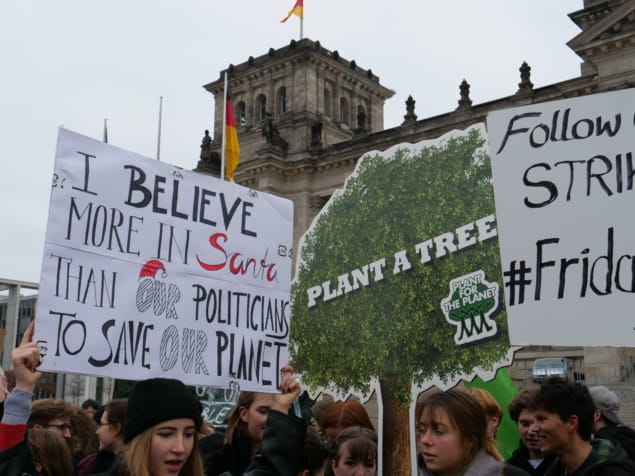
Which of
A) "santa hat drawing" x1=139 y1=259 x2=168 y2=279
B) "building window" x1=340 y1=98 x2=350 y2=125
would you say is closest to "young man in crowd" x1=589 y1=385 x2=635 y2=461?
"santa hat drawing" x1=139 y1=259 x2=168 y2=279

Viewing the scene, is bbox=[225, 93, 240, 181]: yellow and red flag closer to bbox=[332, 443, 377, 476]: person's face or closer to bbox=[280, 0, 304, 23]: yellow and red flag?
bbox=[280, 0, 304, 23]: yellow and red flag

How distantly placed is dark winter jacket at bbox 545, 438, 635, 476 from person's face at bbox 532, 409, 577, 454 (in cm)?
14

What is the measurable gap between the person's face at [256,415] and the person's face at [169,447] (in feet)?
4.52

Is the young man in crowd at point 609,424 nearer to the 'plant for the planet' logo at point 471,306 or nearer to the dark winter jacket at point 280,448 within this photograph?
the dark winter jacket at point 280,448

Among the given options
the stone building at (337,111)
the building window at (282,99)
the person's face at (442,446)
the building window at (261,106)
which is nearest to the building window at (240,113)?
the stone building at (337,111)

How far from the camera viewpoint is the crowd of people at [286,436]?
304 centimetres

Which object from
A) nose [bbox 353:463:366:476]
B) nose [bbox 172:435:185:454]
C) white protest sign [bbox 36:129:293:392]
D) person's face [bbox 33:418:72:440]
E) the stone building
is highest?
the stone building

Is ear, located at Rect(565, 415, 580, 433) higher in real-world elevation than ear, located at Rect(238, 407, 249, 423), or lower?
lower

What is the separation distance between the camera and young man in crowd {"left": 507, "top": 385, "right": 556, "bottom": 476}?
182 inches

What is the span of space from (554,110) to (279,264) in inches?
85.3

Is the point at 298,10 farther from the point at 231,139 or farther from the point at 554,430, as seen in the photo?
the point at 554,430

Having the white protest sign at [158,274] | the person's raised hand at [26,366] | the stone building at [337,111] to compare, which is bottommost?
the person's raised hand at [26,366]

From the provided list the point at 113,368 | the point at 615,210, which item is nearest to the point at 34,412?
the point at 113,368

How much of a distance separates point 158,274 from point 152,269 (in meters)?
0.05
